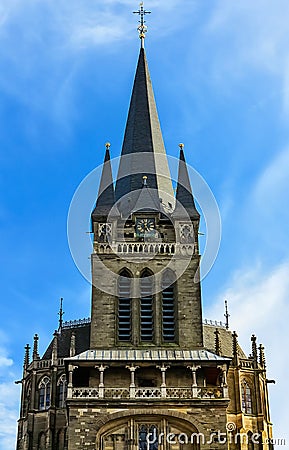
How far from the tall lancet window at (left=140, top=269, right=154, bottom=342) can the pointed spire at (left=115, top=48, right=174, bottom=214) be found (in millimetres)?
5459

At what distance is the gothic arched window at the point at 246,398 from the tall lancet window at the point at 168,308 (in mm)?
8381

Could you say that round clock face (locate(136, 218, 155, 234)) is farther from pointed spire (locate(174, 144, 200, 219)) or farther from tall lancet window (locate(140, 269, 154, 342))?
tall lancet window (locate(140, 269, 154, 342))

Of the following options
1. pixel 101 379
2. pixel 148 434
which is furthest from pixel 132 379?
pixel 148 434

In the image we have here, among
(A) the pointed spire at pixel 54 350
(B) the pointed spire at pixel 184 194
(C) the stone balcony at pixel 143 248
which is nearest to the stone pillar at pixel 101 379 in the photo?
(C) the stone balcony at pixel 143 248

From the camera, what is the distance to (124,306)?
160ft

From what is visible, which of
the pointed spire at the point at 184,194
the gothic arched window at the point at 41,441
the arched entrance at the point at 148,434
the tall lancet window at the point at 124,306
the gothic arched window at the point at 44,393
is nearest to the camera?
the arched entrance at the point at 148,434

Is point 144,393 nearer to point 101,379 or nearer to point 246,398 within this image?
point 101,379

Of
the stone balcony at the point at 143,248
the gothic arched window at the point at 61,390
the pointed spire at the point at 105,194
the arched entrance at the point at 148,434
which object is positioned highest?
the pointed spire at the point at 105,194

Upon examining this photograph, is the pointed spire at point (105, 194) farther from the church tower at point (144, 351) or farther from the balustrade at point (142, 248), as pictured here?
the balustrade at point (142, 248)

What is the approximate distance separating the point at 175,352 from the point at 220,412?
4.58 meters

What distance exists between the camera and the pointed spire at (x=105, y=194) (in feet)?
170

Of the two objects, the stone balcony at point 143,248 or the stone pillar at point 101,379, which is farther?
the stone balcony at point 143,248

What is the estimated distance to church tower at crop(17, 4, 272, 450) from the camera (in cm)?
4231

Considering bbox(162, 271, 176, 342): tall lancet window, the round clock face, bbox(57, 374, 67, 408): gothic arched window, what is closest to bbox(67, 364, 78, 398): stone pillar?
bbox(162, 271, 176, 342): tall lancet window
